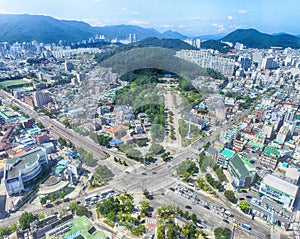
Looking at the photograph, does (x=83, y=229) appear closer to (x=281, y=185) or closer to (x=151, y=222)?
(x=151, y=222)

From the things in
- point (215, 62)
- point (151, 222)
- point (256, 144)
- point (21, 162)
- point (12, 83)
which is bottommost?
point (151, 222)

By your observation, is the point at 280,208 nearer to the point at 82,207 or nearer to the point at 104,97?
the point at 82,207

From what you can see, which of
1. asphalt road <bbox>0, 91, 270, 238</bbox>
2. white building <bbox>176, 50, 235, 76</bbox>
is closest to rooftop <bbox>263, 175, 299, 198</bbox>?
asphalt road <bbox>0, 91, 270, 238</bbox>

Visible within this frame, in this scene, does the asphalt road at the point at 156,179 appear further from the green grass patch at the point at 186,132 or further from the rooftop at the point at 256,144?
the rooftop at the point at 256,144

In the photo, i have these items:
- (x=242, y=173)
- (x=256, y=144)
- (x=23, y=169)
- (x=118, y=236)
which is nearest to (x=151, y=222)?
(x=118, y=236)

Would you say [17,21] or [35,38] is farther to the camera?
[17,21]

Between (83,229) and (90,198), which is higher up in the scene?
(83,229)

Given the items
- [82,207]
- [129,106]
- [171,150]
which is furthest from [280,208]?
[129,106]

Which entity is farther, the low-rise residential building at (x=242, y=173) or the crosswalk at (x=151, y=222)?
the low-rise residential building at (x=242, y=173)

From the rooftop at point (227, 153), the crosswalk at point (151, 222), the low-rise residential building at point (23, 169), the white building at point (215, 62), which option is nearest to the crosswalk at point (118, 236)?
the crosswalk at point (151, 222)

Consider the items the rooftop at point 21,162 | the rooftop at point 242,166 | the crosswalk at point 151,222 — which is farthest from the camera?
the rooftop at point 242,166

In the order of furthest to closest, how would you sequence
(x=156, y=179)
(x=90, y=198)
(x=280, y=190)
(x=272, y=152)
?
(x=272, y=152), (x=156, y=179), (x=90, y=198), (x=280, y=190)
